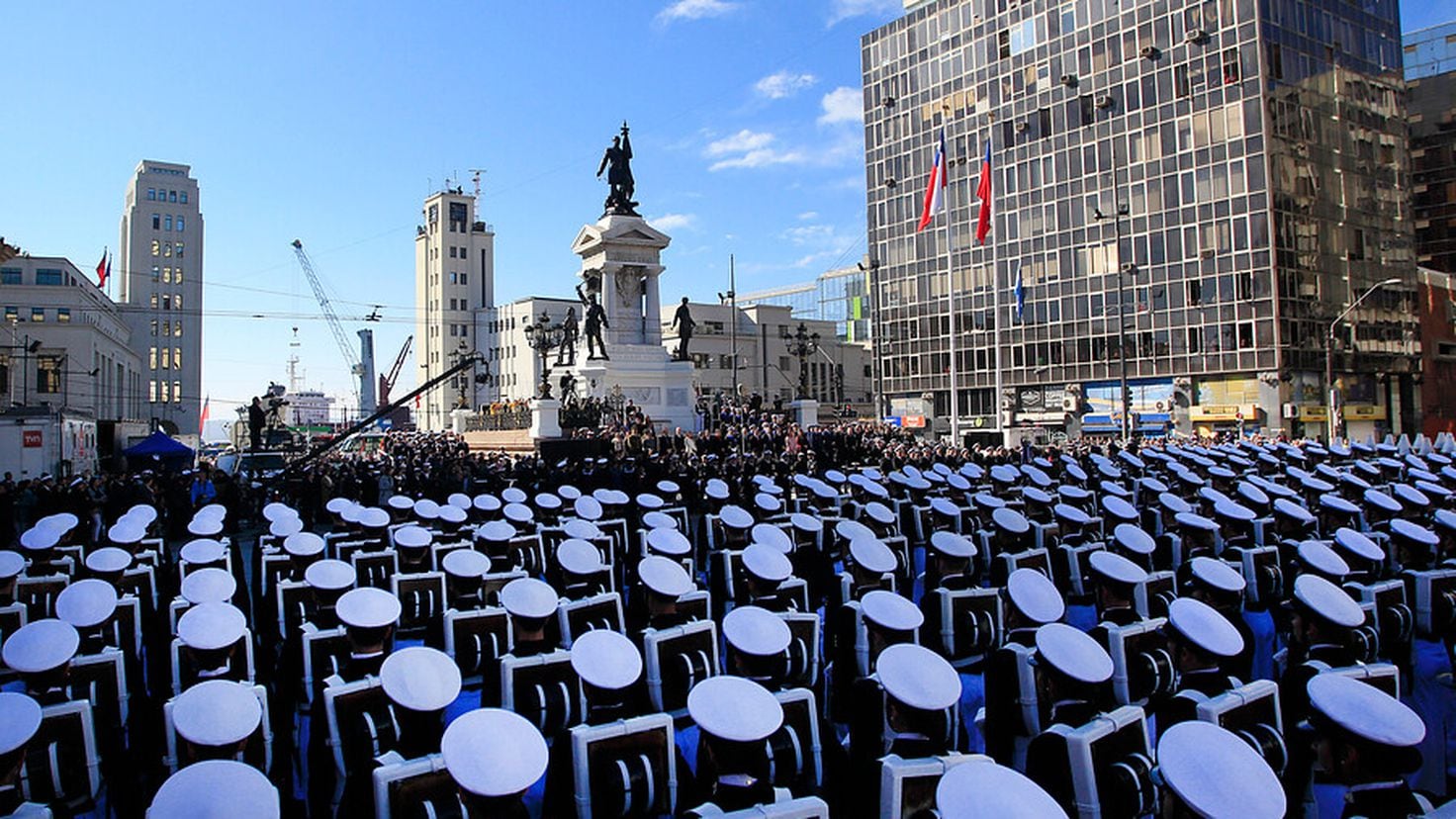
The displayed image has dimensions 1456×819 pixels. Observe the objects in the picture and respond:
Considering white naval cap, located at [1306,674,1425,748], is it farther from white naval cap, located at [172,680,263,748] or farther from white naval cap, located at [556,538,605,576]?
white naval cap, located at [556,538,605,576]

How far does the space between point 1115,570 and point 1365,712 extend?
3.69 m

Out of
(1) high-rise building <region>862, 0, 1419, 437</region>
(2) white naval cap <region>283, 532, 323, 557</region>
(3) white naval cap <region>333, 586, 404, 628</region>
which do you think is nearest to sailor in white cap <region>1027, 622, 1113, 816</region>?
(3) white naval cap <region>333, 586, 404, 628</region>

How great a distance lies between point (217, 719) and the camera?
536cm

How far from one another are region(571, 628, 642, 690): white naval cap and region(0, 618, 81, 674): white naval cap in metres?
3.60

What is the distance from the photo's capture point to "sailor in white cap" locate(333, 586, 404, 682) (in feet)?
24.2

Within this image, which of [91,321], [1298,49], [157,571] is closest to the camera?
[157,571]

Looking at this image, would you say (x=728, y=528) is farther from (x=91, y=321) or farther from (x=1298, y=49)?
(x=91, y=321)

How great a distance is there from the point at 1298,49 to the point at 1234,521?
6210cm

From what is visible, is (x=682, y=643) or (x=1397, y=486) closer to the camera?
(x=682, y=643)

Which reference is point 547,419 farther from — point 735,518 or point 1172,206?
point 1172,206

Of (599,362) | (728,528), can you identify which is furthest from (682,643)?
(599,362)

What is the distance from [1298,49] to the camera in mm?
60219

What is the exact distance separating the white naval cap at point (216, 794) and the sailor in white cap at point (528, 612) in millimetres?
3414

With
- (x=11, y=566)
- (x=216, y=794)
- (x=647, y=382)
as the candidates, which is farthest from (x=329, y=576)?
(x=647, y=382)
